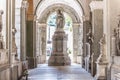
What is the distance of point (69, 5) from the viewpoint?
38125 millimetres

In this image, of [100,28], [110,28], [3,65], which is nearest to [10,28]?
[3,65]

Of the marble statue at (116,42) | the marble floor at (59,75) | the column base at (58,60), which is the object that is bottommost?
the marble floor at (59,75)

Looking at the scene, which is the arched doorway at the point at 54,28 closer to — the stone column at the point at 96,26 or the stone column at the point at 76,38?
the stone column at the point at 76,38

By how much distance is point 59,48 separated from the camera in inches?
1246

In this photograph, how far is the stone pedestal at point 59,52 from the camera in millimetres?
30547

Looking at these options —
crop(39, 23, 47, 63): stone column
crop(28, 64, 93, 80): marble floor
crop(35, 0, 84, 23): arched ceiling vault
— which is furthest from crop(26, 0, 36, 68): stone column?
crop(39, 23, 47, 63): stone column

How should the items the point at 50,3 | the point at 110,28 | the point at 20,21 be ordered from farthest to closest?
the point at 50,3 → the point at 20,21 → the point at 110,28

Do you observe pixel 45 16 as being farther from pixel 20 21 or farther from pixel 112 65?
pixel 112 65

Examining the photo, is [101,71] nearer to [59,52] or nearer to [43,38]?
[59,52]

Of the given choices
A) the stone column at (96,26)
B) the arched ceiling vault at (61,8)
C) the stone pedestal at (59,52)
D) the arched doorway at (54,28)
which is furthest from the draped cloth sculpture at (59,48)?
the stone column at (96,26)

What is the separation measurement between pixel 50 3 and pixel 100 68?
22.3m

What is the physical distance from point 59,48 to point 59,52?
43cm

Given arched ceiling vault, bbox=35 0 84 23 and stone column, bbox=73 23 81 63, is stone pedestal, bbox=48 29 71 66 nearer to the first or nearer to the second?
arched ceiling vault, bbox=35 0 84 23

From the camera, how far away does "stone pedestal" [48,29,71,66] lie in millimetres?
30547
